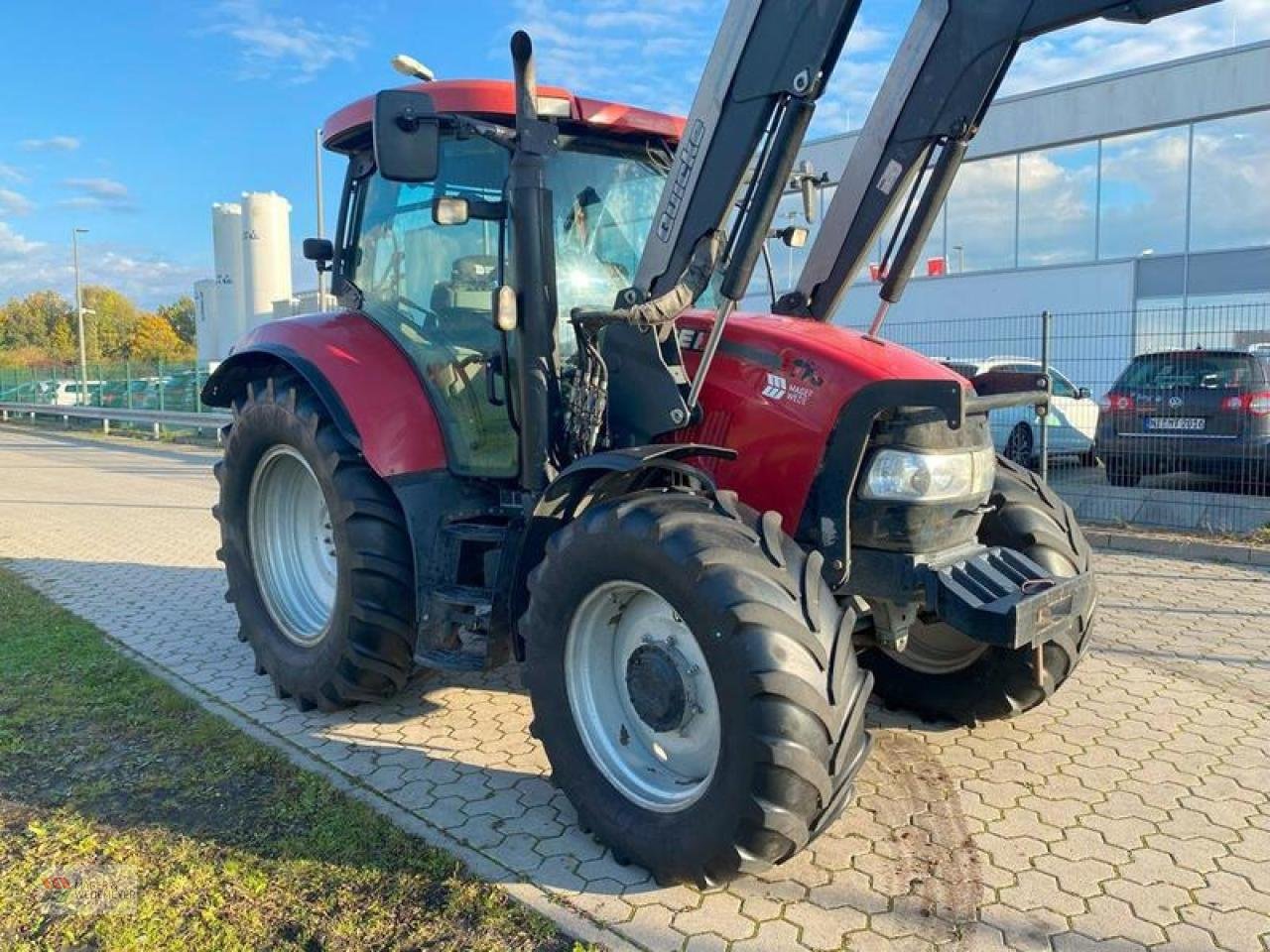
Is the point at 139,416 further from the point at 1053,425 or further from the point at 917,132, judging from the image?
the point at 917,132

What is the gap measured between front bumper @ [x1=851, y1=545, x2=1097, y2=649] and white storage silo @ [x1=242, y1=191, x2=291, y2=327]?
29.2 meters

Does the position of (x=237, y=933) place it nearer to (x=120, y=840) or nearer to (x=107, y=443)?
(x=120, y=840)

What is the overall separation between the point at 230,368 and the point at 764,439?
293 centimetres

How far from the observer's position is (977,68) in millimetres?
3555

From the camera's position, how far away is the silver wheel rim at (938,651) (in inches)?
164

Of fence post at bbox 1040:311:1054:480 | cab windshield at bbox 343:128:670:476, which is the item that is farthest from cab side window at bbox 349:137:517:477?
fence post at bbox 1040:311:1054:480

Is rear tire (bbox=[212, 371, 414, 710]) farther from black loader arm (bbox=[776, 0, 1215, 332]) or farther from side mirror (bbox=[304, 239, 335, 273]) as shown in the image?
black loader arm (bbox=[776, 0, 1215, 332])

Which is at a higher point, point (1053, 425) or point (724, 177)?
point (724, 177)

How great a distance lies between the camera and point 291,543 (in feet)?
16.7

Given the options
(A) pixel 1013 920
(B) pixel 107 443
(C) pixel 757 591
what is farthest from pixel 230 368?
(B) pixel 107 443

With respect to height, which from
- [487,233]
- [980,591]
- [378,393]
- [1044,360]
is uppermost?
[487,233]

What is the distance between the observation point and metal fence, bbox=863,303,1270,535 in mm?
9062

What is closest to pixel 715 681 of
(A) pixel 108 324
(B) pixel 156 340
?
(B) pixel 156 340

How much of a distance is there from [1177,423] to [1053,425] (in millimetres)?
1384
